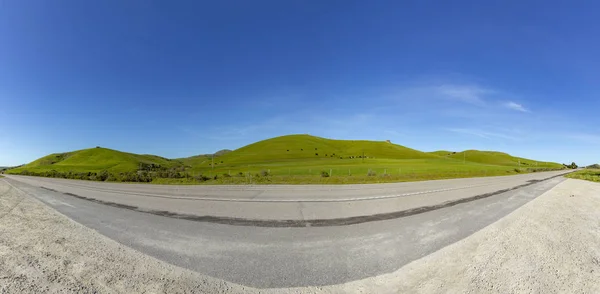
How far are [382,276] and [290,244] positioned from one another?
2.68 metres

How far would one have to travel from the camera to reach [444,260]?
18.1 ft

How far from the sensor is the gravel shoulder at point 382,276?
4336mm

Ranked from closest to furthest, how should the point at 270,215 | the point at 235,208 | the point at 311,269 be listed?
1. the point at 311,269
2. the point at 270,215
3. the point at 235,208

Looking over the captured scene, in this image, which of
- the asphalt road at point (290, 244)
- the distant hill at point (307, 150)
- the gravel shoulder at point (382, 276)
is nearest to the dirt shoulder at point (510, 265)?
the gravel shoulder at point (382, 276)

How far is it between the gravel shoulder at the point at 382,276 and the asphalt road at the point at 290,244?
1.10 ft

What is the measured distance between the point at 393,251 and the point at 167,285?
16.0 ft

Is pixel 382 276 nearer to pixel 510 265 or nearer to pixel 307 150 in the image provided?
pixel 510 265

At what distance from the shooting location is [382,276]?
480cm

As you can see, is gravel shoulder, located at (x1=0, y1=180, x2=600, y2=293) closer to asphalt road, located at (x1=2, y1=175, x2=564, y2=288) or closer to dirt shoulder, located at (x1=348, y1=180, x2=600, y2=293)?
dirt shoulder, located at (x1=348, y1=180, x2=600, y2=293)

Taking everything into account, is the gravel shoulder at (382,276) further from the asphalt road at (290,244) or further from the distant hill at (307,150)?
the distant hill at (307,150)

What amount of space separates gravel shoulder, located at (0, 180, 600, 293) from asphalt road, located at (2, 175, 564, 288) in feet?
1.10

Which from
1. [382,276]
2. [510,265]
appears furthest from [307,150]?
[382,276]

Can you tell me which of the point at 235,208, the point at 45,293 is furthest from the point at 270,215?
the point at 45,293

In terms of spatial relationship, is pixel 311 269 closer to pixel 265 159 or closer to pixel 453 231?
pixel 453 231
